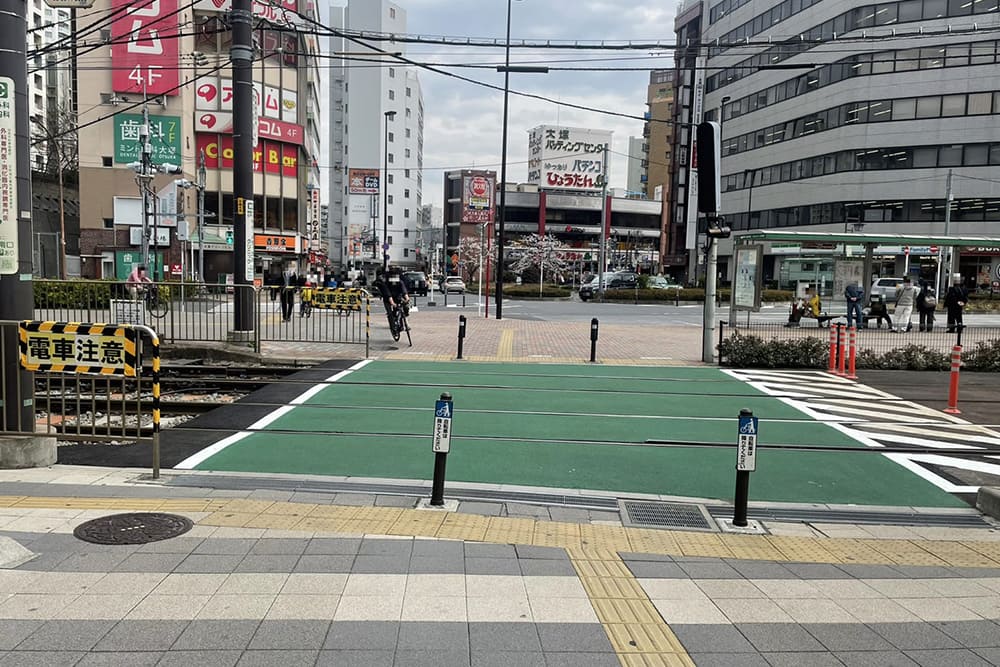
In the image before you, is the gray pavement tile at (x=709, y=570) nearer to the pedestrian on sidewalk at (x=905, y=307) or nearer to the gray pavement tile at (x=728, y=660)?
the gray pavement tile at (x=728, y=660)

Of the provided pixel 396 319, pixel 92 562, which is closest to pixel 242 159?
pixel 396 319

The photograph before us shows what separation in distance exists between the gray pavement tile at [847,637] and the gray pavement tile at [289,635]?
2746 mm

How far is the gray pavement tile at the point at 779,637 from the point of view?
384 centimetres

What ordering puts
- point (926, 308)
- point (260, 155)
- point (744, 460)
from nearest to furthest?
point (744, 460)
point (926, 308)
point (260, 155)

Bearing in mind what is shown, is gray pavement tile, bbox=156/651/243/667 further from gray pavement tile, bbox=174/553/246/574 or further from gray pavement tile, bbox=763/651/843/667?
gray pavement tile, bbox=763/651/843/667

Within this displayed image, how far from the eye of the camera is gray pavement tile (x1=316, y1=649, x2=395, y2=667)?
11.4 feet

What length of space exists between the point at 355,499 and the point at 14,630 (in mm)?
2873

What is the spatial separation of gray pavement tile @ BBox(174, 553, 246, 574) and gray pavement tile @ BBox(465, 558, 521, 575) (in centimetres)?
154

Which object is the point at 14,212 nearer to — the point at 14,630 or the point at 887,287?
the point at 14,630

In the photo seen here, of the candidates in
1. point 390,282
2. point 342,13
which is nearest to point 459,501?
point 390,282

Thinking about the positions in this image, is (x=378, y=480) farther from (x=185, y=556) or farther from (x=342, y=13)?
(x=342, y=13)

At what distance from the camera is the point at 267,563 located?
15.4 feet

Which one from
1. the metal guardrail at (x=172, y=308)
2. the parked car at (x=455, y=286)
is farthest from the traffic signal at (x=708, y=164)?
the parked car at (x=455, y=286)

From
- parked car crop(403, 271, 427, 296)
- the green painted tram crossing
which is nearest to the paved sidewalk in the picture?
the green painted tram crossing
